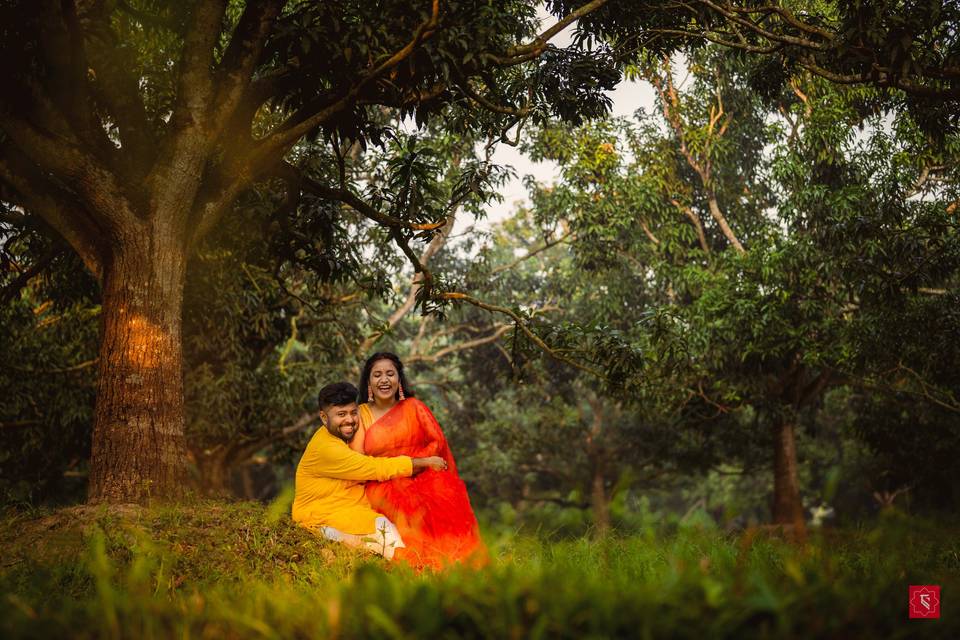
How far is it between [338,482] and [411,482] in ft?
1.75

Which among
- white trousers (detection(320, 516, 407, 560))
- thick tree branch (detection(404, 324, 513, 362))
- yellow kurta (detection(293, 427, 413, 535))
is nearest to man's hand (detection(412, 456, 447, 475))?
yellow kurta (detection(293, 427, 413, 535))

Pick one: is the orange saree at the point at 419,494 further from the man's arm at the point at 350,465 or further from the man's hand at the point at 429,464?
the man's arm at the point at 350,465

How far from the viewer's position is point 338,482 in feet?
16.7

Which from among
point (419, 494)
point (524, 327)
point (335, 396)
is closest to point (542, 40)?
point (524, 327)

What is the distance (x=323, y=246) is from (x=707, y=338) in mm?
7141

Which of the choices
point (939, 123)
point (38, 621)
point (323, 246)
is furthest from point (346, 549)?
point (939, 123)

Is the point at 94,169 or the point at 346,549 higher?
the point at 94,169

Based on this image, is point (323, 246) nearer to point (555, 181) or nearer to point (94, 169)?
point (94, 169)

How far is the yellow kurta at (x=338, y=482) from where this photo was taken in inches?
195

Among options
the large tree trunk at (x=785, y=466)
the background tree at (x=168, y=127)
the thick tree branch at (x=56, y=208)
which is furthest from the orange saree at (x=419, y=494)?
the large tree trunk at (x=785, y=466)

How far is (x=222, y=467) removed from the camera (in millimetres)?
13680

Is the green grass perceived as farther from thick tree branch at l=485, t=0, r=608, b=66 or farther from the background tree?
thick tree branch at l=485, t=0, r=608, b=66

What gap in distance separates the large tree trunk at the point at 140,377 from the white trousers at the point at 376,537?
1316mm

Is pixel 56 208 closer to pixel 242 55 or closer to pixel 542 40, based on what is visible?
pixel 242 55
